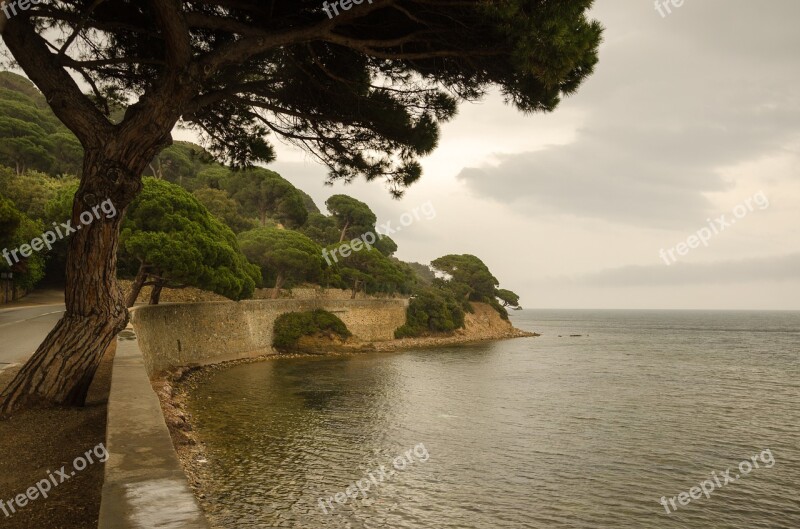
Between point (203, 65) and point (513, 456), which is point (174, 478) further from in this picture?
point (513, 456)

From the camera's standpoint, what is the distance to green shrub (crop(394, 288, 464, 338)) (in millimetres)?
47938

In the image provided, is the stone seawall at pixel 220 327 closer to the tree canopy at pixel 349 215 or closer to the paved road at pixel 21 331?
the paved road at pixel 21 331

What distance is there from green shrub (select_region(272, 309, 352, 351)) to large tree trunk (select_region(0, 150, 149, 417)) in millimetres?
27526

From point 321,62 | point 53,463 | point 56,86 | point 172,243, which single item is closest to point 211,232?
point 172,243

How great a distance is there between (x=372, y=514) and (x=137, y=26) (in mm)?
9219

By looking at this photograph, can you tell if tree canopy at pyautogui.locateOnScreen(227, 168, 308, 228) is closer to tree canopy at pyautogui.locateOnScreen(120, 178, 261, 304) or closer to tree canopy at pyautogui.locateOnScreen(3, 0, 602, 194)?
tree canopy at pyautogui.locateOnScreen(120, 178, 261, 304)

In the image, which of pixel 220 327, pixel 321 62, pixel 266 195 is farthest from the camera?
pixel 266 195

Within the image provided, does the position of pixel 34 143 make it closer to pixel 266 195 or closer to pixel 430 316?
pixel 266 195

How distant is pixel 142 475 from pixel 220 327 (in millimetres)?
26101

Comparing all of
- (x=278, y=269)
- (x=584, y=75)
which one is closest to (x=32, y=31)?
(x=584, y=75)

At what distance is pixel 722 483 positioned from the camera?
12.5 metres

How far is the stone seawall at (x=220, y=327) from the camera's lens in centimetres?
2059

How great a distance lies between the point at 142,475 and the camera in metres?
3.67

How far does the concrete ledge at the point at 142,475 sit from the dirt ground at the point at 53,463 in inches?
25.0
